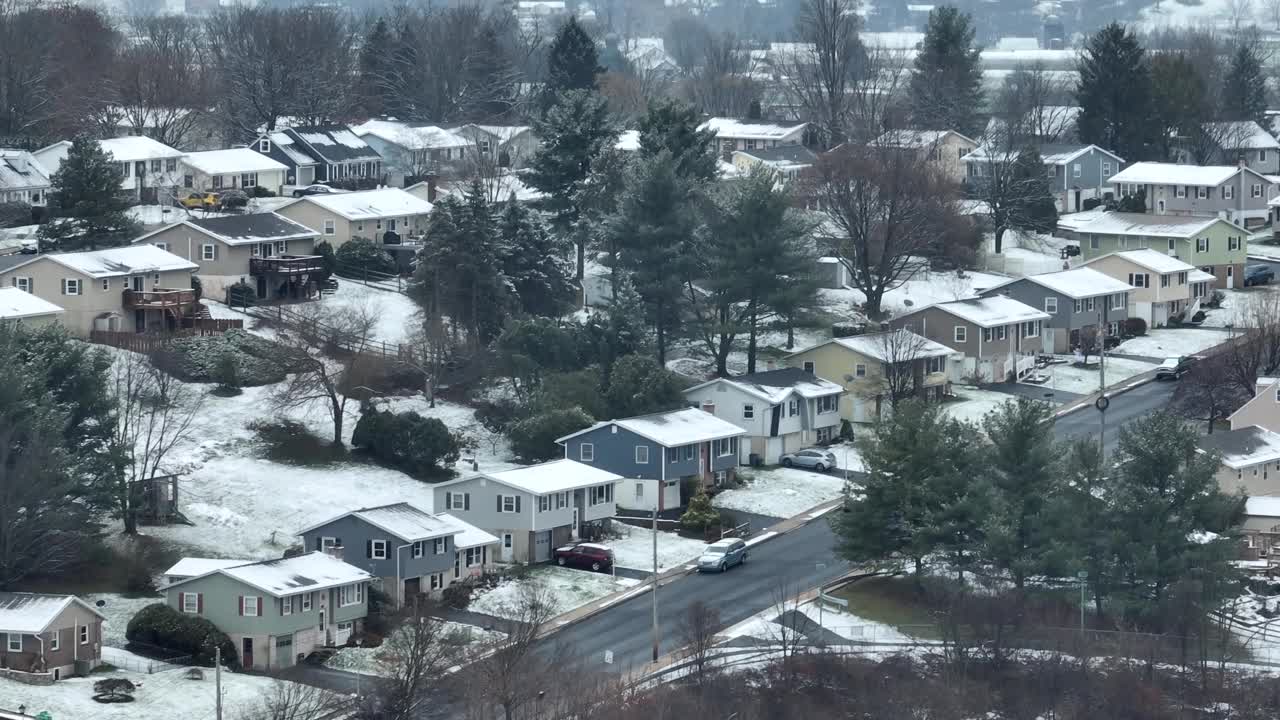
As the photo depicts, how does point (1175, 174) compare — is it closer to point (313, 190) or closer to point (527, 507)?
point (313, 190)

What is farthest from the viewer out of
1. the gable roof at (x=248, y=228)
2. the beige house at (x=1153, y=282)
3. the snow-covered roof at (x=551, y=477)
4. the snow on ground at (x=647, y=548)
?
the beige house at (x=1153, y=282)

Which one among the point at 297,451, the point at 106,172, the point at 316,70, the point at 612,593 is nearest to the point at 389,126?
the point at 316,70

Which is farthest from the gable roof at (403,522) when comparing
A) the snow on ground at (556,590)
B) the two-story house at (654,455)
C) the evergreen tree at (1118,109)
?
the evergreen tree at (1118,109)

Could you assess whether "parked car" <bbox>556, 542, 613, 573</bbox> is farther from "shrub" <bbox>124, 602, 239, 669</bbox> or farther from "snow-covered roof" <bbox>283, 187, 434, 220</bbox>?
"snow-covered roof" <bbox>283, 187, 434, 220</bbox>

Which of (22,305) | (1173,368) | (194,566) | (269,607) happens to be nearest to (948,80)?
(1173,368)

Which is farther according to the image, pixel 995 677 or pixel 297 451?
pixel 297 451

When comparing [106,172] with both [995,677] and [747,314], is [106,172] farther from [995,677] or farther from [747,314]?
[995,677]

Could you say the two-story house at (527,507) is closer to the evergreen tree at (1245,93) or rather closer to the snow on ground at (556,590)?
the snow on ground at (556,590)
